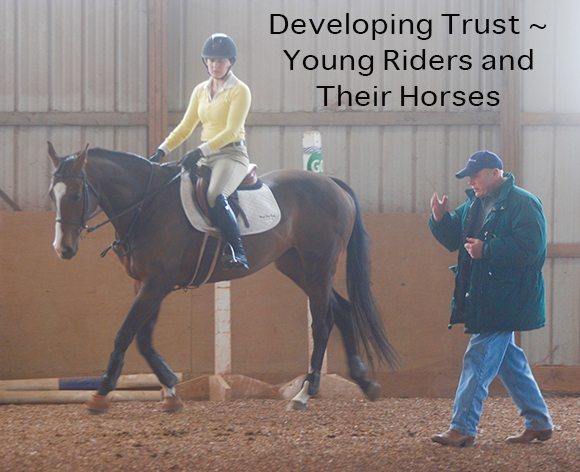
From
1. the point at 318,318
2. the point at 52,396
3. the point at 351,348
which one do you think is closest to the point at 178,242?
the point at 318,318

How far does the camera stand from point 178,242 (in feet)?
12.7

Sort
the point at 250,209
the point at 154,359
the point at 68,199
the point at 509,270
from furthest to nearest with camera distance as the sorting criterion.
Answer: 1. the point at 250,209
2. the point at 154,359
3. the point at 68,199
4. the point at 509,270

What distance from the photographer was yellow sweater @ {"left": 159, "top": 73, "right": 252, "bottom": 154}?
13.0 ft

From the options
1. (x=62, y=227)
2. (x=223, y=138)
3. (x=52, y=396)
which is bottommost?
A: (x=52, y=396)

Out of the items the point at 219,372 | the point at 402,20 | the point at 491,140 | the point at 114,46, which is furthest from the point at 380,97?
the point at 219,372

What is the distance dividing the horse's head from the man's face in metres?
2.33

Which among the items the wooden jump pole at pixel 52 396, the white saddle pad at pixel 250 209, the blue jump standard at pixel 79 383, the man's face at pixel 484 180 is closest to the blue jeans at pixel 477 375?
the man's face at pixel 484 180

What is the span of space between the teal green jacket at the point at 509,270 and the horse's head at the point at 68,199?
2386 mm

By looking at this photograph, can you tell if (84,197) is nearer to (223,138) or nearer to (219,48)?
(223,138)

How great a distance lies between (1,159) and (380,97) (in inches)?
152

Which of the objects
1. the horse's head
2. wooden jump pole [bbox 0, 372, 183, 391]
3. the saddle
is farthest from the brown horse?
wooden jump pole [bbox 0, 372, 183, 391]

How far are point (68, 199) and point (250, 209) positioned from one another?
1252 millimetres

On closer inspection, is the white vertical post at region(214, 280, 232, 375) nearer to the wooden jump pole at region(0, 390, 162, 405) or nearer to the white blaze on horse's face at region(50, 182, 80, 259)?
the wooden jump pole at region(0, 390, 162, 405)

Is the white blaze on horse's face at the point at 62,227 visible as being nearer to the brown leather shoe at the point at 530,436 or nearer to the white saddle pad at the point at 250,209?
the white saddle pad at the point at 250,209
